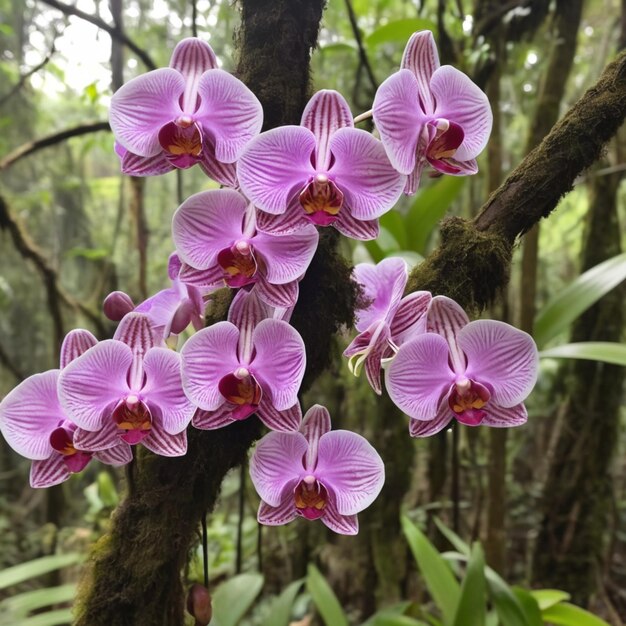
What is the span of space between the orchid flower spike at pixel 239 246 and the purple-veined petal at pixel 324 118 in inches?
2.4

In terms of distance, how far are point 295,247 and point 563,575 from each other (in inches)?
68.6

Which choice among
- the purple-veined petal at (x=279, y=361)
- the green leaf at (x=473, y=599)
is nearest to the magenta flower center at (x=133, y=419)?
the purple-veined petal at (x=279, y=361)

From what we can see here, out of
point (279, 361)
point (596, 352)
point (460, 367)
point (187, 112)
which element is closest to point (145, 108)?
point (187, 112)

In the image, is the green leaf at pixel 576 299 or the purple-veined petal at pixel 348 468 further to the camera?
the green leaf at pixel 576 299

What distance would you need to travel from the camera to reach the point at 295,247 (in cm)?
45

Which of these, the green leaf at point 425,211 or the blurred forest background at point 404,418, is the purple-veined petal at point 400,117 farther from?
the green leaf at point 425,211

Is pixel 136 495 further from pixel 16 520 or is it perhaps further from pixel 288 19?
pixel 16 520

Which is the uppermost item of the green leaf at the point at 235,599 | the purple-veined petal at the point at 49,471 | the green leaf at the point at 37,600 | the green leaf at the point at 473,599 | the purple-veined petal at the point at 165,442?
the purple-veined petal at the point at 165,442

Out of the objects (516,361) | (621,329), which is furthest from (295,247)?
(621,329)

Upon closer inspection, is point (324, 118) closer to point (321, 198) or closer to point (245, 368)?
point (321, 198)

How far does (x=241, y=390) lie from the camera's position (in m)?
0.45

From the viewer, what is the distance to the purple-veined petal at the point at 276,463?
48 cm

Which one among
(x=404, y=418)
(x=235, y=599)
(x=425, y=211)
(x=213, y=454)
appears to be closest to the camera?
(x=213, y=454)

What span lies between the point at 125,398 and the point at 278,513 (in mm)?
189
